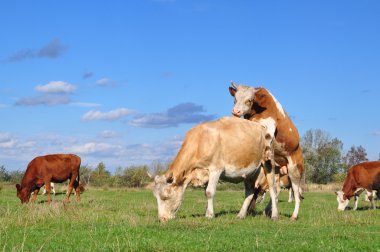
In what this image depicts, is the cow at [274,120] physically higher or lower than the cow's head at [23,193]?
higher

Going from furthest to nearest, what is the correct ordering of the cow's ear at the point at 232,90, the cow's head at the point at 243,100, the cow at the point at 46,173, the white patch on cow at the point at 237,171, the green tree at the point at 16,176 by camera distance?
the green tree at the point at 16,176
the cow at the point at 46,173
the cow's ear at the point at 232,90
the cow's head at the point at 243,100
the white patch on cow at the point at 237,171

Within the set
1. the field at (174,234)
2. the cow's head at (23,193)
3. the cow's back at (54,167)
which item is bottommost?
the field at (174,234)

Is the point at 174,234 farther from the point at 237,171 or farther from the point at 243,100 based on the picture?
the point at 243,100

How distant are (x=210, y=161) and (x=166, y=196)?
152cm

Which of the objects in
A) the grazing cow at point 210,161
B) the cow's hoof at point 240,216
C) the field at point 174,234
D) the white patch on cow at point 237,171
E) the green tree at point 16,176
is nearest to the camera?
the field at point 174,234

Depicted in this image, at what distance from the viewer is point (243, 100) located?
50.4 ft

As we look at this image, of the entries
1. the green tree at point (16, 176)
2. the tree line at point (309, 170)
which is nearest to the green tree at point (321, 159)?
the tree line at point (309, 170)

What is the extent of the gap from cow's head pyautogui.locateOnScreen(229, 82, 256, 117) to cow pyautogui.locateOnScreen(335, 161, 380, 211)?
39.4ft

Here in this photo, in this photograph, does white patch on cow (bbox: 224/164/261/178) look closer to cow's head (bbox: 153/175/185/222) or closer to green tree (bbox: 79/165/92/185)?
cow's head (bbox: 153/175/185/222)

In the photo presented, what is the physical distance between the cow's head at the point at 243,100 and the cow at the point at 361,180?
473 inches

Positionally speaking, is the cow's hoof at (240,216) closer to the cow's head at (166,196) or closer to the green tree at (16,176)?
the cow's head at (166,196)

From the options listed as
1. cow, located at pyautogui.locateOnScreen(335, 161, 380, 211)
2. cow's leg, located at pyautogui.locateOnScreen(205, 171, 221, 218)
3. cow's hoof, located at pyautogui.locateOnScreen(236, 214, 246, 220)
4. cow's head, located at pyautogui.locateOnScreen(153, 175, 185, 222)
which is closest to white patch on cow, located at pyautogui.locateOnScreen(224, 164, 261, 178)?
cow's leg, located at pyautogui.locateOnScreen(205, 171, 221, 218)

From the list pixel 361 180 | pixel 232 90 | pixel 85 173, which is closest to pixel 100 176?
pixel 85 173

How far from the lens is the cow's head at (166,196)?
45.9 ft
